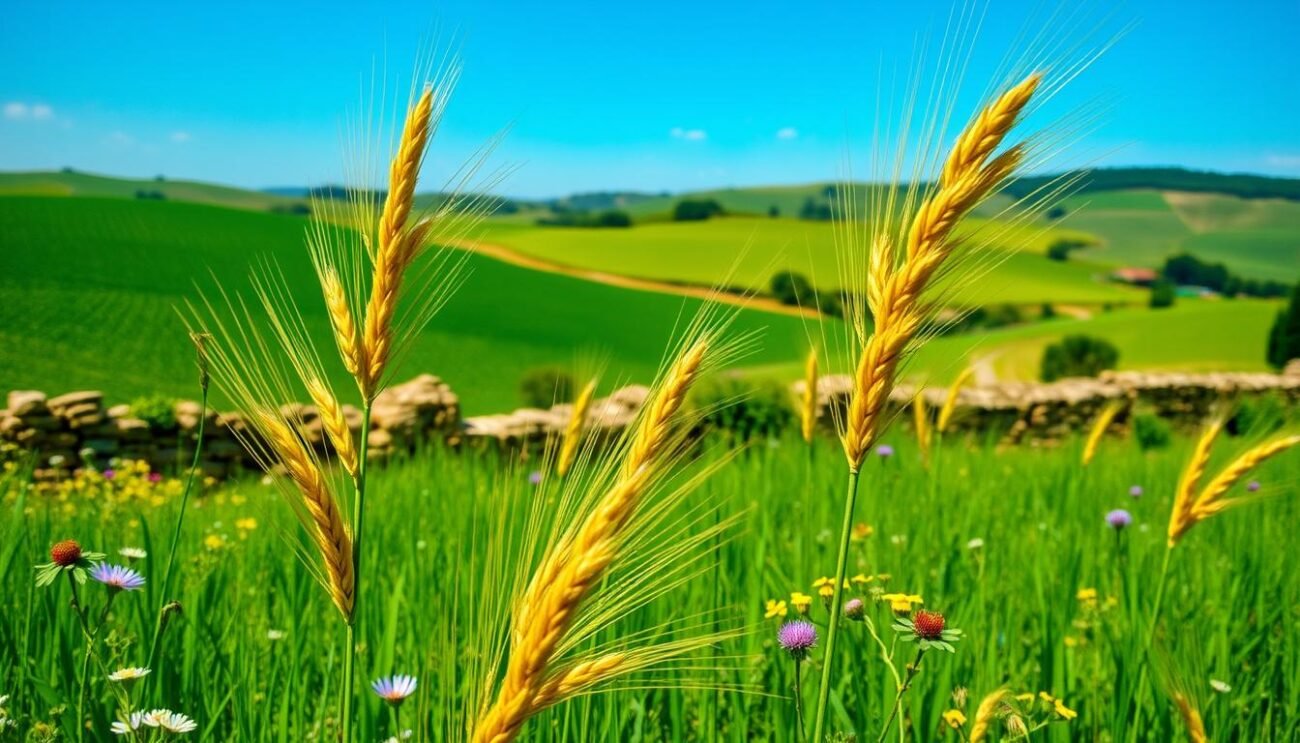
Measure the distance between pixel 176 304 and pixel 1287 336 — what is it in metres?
26.0

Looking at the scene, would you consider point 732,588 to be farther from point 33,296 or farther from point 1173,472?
point 33,296

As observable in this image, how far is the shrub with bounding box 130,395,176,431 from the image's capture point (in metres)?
9.60

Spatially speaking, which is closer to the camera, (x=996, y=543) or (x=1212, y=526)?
(x=996, y=543)

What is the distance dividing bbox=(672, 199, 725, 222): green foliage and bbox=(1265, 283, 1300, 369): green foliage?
37.9 m

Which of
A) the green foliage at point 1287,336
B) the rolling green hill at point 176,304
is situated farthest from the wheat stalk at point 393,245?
the green foliage at point 1287,336

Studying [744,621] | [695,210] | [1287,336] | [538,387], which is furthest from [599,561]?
[695,210]

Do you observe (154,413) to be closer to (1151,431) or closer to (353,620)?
(353,620)

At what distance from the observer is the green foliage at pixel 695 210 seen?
58.3 m

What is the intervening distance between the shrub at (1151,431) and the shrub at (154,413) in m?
14.1

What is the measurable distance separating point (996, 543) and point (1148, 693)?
62.6 inches

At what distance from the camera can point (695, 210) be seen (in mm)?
59844

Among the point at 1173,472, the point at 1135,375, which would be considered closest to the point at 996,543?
the point at 1173,472

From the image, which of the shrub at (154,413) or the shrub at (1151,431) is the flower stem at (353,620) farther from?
the shrub at (1151,431)

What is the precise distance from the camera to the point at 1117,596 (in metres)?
3.34
